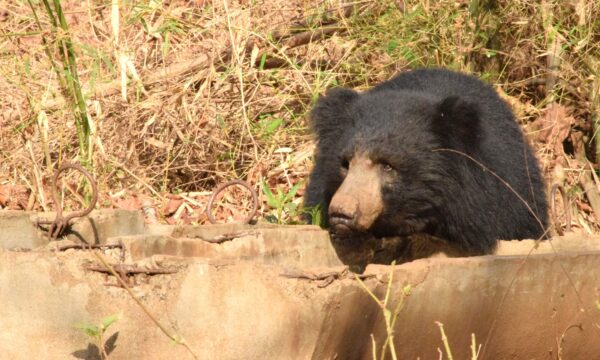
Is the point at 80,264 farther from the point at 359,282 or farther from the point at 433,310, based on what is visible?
the point at 433,310

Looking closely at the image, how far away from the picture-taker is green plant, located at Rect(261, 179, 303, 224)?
610cm

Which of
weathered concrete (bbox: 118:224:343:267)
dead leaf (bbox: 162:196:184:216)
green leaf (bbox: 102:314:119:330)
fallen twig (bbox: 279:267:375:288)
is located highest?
fallen twig (bbox: 279:267:375:288)

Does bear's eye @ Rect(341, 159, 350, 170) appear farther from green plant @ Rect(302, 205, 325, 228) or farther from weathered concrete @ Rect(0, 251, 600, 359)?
weathered concrete @ Rect(0, 251, 600, 359)

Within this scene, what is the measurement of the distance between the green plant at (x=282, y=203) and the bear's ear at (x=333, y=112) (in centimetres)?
85

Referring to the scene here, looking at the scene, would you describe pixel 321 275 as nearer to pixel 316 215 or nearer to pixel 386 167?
pixel 386 167

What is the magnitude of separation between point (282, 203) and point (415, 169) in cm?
147

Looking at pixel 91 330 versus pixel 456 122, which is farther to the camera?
pixel 456 122

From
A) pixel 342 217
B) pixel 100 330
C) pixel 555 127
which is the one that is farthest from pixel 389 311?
pixel 555 127

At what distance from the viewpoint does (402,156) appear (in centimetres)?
484

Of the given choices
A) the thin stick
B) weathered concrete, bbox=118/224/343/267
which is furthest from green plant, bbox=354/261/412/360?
weathered concrete, bbox=118/224/343/267

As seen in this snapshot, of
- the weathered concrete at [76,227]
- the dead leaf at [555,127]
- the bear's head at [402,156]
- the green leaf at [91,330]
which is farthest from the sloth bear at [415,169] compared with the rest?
the dead leaf at [555,127]

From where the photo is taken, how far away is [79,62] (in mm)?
7645

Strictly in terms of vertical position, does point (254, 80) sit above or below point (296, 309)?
below

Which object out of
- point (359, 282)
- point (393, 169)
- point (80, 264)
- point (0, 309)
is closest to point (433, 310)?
point (359, 282)
